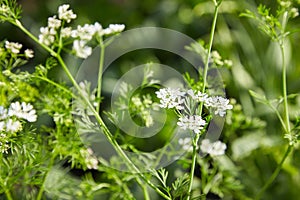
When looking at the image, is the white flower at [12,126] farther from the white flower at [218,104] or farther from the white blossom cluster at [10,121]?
the white flower at [218,104]

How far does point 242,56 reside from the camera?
1892 millimetres

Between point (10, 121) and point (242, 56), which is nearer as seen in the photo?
point (10, 121)

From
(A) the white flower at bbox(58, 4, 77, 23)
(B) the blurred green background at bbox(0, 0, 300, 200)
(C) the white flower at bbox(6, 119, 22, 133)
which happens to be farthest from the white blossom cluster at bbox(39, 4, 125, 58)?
(B) the blurred green background at bbox(0, 0, 300, 200)

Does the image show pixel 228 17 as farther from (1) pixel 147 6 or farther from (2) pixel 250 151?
(2) pixel 250 151

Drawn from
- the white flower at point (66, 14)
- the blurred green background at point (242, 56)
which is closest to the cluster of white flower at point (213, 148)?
the white flower at point (66, 14)

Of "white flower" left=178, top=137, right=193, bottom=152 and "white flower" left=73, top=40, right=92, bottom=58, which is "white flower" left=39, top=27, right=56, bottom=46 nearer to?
"white flower" left=73, top=40, right=92, bottom=58

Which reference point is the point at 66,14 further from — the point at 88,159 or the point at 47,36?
the point at 88,159

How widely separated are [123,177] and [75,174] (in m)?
0.85

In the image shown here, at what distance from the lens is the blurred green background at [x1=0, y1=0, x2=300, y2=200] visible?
1.50 metres

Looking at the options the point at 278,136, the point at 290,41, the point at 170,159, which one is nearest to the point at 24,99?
the point at 170,159

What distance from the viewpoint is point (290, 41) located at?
6.18 ft

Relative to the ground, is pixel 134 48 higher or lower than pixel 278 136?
higher

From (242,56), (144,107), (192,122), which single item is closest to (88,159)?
(144,107)

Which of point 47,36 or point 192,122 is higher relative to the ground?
point 47,36
